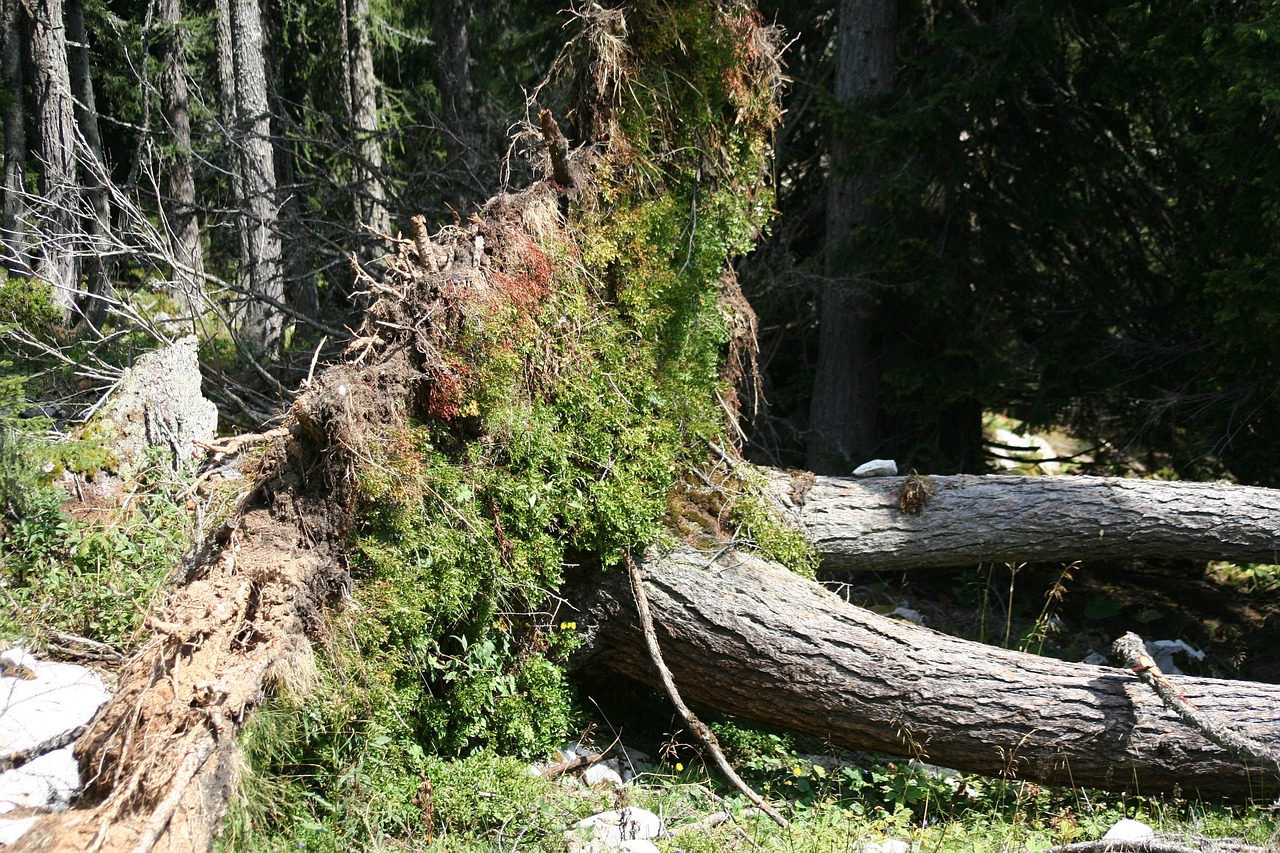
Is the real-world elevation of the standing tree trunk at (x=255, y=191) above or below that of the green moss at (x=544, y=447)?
above

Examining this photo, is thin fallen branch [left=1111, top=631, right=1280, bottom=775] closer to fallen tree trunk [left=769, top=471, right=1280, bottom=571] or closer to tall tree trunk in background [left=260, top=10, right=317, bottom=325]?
fallen tree trunk [left=769, top=471, right=1280, bottom=571]

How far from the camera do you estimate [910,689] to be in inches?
195

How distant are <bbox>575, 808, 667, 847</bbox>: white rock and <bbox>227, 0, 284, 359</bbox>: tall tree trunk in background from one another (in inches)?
212

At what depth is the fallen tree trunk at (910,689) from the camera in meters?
4.79

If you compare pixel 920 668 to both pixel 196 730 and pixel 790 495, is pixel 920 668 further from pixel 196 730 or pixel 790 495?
pixel 196 730

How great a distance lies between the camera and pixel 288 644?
3.91 meters

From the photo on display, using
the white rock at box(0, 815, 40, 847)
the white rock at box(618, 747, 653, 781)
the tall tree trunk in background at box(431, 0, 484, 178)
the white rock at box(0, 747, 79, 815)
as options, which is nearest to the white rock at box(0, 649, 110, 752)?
the white rock at box(0, 747, 79, 815)

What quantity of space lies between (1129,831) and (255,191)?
28.5 ft

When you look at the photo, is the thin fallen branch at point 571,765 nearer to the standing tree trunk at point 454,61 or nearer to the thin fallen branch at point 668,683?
the thin fallen branch at point 668,683

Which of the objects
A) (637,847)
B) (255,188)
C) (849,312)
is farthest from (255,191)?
(637,847)

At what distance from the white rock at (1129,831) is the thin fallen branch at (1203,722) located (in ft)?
1.83

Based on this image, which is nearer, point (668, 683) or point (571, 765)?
point (571, 765)

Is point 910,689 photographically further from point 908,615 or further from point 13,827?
point 13,827

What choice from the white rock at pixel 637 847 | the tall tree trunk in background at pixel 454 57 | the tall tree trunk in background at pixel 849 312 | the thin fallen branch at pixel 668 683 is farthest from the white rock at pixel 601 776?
the tall tree trunk in background at pixel 454 57
